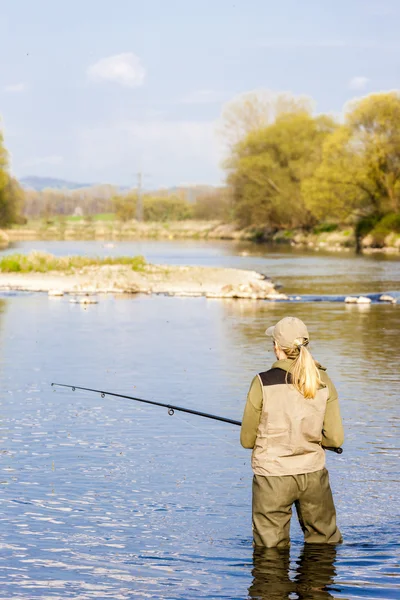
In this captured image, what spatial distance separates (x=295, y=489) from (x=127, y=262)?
3428 cm

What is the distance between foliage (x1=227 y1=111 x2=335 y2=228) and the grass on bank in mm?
59119

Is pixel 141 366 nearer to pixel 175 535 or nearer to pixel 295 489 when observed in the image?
pixel 175 535

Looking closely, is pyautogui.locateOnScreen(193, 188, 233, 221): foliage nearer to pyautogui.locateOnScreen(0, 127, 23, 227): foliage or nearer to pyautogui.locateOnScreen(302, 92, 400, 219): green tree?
pyautogui.locateOnScreen(0, 127, 23, 227): foliage

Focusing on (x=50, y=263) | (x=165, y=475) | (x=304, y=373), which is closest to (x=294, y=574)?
(x=304, y=373)

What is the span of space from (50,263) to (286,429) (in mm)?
34654

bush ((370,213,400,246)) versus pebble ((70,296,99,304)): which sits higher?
bush ((370,213,400,246))

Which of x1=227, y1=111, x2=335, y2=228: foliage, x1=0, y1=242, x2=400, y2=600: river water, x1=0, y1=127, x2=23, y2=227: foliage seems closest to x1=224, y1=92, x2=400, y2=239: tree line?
x1=227, y1=111, x2=335, y2=228: foliage

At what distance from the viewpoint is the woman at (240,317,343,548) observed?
6.18 m

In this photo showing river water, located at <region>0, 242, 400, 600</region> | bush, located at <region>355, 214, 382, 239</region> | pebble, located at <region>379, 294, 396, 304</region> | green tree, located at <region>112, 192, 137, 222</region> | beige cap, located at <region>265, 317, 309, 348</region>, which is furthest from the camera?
green tree, located at <region>112, 192, 137, 222</region>

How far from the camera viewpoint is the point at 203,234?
428 ft

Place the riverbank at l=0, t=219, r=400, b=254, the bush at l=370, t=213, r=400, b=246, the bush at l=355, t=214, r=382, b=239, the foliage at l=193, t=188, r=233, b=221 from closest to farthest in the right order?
the bush at l=370, t=213, r=400, b=246 → the riverbank at l=0, t=219, r=400, b=254 → the bush at l=355, t=214, r=382, b=239 → the foliage at l=193, t=188, r=233, b=221

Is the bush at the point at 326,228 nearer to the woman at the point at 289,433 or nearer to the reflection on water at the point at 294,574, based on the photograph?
the reflection on water at the point at 294,574

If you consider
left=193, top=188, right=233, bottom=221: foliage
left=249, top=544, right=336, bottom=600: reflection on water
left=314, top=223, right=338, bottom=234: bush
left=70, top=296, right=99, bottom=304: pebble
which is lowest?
left=70, top=296, right=99, bottom=304: pebble

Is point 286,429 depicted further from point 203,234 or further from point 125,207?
point 125,207
